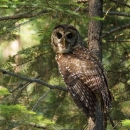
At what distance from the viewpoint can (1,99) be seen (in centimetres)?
562

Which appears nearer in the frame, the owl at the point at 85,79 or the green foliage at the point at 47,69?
the owl at the point at 85,79

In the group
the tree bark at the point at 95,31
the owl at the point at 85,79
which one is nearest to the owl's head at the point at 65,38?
the owl at the point at 85,79

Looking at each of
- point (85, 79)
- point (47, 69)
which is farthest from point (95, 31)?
point (47, 69)

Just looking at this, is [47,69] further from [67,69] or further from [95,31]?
[95,31]

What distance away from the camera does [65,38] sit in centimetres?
575

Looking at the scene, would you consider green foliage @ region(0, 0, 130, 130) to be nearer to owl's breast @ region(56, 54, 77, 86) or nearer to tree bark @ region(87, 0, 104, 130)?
tree bark @ region(87, 0, 104, 130)

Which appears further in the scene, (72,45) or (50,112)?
(50,112)

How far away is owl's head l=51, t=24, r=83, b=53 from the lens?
223 inches

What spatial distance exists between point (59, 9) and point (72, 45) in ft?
5.27

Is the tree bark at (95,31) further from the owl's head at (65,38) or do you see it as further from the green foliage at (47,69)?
the owl's head at (65,38)

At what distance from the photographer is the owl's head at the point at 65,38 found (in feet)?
18.5

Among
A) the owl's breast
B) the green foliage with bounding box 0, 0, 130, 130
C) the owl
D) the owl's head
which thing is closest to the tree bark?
the owl

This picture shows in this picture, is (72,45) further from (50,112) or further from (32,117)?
(32,117)

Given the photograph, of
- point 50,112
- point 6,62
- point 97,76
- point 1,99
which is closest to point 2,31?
point 6,62
